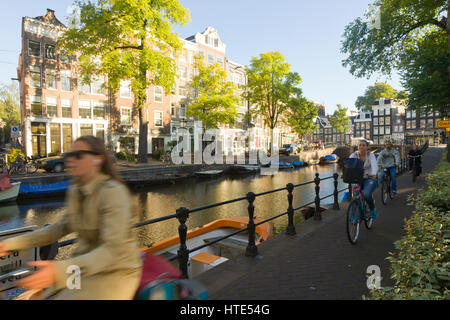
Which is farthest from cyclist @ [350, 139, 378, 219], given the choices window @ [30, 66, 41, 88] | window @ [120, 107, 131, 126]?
window @ [120, 107, 131, 126]

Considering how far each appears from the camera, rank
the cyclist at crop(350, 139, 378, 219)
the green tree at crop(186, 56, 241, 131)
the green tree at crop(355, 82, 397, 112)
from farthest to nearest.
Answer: the green tree at crop(355, 82, 397, 112), the green tree at crop(186, 56, 241, 131), the cyclist at crop(350, 139, 378, 219)

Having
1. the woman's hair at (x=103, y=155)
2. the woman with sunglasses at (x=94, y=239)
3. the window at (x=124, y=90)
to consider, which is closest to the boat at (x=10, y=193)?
the woman with sunglasses at (x=94, y=239)

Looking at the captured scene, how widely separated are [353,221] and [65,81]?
29.8m

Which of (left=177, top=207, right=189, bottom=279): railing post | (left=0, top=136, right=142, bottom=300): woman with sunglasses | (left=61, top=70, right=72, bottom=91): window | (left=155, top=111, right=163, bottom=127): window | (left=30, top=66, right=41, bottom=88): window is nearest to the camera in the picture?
(left=0, top=136, right=142, bottom=300): woman with sunglasses

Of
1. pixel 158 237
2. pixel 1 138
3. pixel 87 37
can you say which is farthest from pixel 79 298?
pixel 1 138

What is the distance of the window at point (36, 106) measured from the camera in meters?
25.0

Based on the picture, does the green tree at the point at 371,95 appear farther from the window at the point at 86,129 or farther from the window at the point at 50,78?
the window at the point at 50,78

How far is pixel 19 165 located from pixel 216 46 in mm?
32151

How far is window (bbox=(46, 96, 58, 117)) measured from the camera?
2594cm

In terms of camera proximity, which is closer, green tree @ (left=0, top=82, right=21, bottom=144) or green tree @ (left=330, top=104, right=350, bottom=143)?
green tree @ (left=0, top=82, right=21, bottom=144)

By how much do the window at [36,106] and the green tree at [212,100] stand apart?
14193mm

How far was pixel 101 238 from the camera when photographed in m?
1.59

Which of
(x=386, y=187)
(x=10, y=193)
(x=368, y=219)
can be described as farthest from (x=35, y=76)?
(x=368, y=219)

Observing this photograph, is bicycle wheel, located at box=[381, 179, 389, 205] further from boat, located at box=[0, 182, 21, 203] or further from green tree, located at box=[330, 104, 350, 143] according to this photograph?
green tree, located at box=[330, 104, 350, 143]
